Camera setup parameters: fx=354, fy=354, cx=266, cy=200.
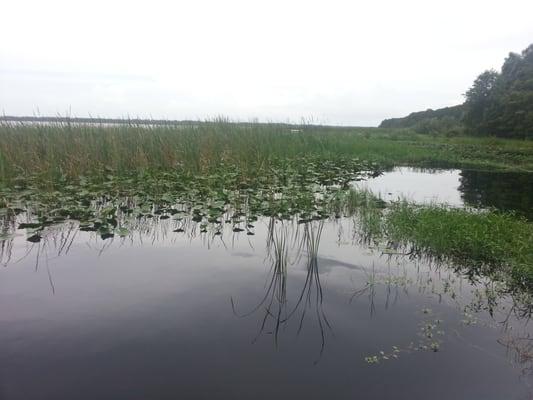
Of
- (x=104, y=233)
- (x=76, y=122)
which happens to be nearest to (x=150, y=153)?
(x=76, y=122)

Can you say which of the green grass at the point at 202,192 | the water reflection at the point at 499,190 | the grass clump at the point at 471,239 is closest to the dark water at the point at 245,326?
the grass clump at the point at 471,239

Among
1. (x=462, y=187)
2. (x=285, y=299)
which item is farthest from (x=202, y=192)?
(x=462, y=187)

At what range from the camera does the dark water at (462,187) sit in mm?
9523

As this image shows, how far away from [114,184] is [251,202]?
311cm

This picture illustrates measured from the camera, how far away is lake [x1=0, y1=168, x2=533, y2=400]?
271cm

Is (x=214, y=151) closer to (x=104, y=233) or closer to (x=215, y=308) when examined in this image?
(x=104, y=233)

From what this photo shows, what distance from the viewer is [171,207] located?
23.5ft

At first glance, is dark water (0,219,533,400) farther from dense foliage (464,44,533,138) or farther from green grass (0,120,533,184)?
dense foliage (464,44,533,138)

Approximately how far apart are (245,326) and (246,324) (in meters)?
0.03

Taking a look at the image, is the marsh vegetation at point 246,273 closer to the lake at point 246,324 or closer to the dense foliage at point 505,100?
the lake at point 246,324

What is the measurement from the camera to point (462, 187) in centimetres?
1232

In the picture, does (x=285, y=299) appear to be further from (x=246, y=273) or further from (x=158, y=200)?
(x=158, y=200)

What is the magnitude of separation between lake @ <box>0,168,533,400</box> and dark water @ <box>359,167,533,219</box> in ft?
Answer: 16.3

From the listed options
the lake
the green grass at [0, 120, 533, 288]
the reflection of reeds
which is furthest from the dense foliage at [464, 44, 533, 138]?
the reflection of reeds
